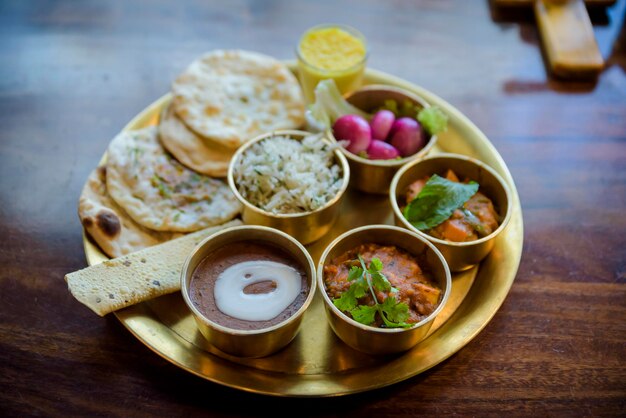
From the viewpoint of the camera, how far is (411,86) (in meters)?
3.82

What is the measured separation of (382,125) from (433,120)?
27 cm

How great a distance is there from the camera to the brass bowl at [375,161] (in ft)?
10.6

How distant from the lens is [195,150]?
3373mm

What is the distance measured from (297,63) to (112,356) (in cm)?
207

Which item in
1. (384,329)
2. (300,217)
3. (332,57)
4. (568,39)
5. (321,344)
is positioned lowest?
(321,344)

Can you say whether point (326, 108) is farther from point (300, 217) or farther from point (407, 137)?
point (300, 217)

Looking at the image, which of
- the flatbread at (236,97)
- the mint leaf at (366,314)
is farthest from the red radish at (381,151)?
the mint leaf at (366,314)

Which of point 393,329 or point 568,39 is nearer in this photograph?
point 393,329

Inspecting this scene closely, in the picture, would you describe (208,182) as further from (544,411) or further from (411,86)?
(544,411)

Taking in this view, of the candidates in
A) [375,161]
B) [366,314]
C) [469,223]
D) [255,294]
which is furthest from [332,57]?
[366,314]

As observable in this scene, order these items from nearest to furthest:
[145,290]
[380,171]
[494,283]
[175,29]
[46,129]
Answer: [145,290] → [494,283] → [380,171] → [46,129] → [175,29]

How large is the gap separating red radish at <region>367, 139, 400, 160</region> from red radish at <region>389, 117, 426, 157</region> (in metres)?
0.05

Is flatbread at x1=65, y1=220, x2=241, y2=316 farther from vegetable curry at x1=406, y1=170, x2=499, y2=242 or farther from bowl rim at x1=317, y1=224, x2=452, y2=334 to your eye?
vegetable curry at x1=406, y1=170, x2=499, y2=242

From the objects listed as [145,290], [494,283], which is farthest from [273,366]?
[494,283]
